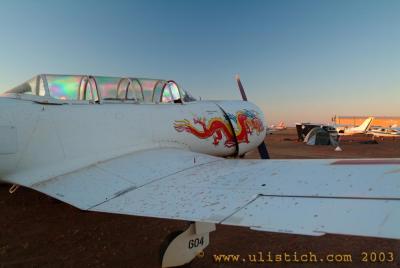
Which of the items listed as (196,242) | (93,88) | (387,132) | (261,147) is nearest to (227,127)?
(261,147)

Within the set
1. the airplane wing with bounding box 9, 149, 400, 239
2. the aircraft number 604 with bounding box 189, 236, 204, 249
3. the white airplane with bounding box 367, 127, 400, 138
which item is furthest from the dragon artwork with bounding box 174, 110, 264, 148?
the white airplane with bounding box 367, 127, 400, 138

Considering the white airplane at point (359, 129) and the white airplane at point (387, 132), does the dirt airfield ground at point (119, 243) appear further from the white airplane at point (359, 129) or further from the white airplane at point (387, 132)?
the white airplane at point (359, 129)

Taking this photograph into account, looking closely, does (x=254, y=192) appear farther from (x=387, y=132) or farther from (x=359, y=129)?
(x=359, y=129)

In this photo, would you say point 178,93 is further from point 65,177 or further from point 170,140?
point 65,177

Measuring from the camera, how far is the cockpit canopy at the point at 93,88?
5328mm

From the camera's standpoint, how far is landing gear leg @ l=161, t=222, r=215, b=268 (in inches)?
148

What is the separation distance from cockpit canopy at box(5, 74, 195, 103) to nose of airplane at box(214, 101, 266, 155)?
1.91 m

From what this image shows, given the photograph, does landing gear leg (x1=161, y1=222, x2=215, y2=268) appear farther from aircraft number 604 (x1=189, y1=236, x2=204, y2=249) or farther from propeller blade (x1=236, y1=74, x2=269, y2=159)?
propeller blade (x1=236, y1=74, x2=269, y2=159)

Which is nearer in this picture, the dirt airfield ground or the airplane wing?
the airplane wing

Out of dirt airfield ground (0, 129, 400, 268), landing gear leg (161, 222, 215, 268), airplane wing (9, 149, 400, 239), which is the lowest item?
dirt airfield ground (0, 129, 400, 268)

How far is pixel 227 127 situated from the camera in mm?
7547

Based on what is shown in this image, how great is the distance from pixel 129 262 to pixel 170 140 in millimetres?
2508

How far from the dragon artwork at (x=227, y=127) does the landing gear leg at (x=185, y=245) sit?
9.58 ft

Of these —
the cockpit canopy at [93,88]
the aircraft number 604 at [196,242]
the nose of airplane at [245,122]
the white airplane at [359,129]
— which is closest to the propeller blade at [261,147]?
the nose of airplane at [245,122]
